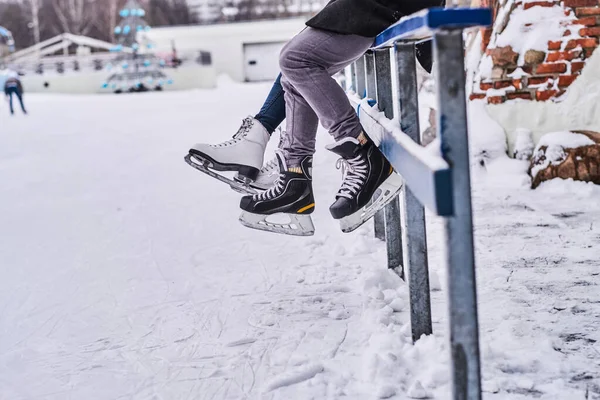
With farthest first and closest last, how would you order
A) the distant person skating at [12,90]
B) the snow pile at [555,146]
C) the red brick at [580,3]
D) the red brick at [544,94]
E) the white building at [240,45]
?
1. the white building at [240,45]
2. the distant person skating at [12,90]
3. the red brick at [544,94]
4. the red brick at [580,3]
5. the snow pile at [555,146]

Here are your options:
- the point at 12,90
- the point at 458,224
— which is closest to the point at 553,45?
the point at 458,224

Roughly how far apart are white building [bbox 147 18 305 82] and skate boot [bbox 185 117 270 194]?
27.5 meters

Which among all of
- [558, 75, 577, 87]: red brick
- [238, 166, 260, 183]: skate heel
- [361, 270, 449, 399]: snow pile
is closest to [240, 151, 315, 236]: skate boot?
[238, 166, 260, 183]: skate heel

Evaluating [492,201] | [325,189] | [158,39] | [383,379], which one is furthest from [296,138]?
[158,39]

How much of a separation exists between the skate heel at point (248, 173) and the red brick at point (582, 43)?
2.71 meters

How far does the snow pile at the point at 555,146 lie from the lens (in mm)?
3719

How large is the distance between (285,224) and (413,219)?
609mm

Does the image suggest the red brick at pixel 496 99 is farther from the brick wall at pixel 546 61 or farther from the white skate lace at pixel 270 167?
the white skate lace at pixel 270 167

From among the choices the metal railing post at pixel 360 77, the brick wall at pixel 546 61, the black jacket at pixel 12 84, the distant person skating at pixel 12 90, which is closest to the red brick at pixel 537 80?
the brick wall at pixel 546 61

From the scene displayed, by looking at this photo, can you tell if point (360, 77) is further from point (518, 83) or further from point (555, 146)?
point (518, 83)

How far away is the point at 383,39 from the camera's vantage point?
166cm

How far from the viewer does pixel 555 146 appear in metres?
3.77

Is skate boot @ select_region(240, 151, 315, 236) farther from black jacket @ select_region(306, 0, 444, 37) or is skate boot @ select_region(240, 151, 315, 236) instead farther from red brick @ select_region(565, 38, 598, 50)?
red brick @ select_region(565, 38, 598, 50)

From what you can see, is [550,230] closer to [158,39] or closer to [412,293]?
[412,293]
